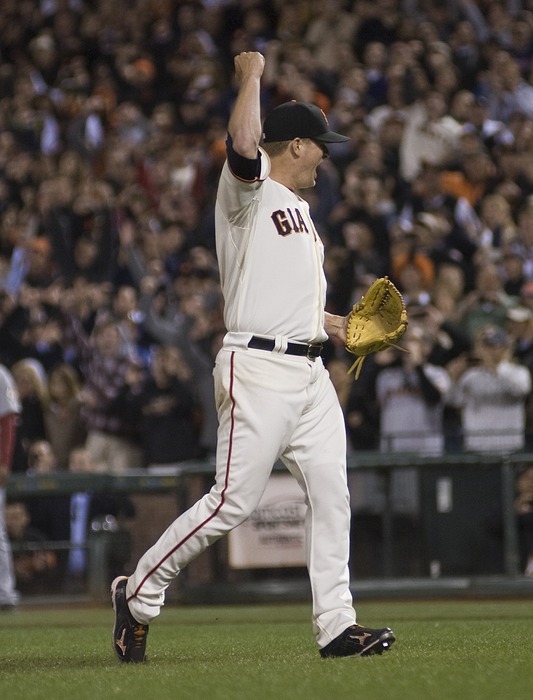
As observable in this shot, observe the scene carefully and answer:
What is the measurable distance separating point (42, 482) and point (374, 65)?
20.4 feet

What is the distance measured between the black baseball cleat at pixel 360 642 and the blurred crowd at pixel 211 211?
4.99 m

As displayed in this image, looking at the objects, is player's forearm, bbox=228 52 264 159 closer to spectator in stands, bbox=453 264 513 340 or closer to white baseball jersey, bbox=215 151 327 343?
white baseball jersey, bbox=215 151 327 343

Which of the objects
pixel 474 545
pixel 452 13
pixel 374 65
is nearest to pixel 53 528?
pixel 474 545

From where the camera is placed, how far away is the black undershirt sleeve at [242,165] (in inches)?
204

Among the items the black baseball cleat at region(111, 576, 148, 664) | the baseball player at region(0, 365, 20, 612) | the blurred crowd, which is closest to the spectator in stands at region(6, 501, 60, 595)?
the blurred crowd

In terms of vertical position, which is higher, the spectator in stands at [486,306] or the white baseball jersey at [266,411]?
the spectator in stands at [486,306]

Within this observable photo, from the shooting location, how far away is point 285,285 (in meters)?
5.42

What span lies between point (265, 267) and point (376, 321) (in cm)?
72

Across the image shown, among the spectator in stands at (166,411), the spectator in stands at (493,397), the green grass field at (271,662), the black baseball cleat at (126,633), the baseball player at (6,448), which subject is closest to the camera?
the green grass field at (271,662)

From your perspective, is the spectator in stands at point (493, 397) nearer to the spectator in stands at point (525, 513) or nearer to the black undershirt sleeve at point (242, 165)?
the spectator in stands at point (525, 513)

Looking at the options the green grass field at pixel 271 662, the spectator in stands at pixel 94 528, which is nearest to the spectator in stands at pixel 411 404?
the green grass field at pixel 271 662

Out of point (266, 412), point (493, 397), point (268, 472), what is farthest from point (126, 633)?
point (493, 397)

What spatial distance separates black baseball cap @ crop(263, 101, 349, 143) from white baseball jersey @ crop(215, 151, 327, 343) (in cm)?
28

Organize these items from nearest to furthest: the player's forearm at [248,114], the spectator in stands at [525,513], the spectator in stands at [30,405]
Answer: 1. the player's forearm at [248,114]
2. the spectator in stands at [525,513]
3. the spectator in stands at [30,405]
